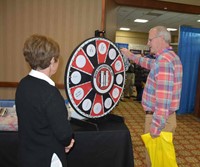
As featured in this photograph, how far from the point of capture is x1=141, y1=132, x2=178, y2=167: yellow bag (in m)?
1.62

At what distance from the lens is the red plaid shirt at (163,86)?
1550mm

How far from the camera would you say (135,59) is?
6.63 ft

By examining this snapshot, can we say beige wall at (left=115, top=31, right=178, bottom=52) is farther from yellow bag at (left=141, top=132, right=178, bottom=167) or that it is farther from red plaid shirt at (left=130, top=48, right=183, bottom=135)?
yellow bag at (left=141, top=132, right=178, bottom=167)

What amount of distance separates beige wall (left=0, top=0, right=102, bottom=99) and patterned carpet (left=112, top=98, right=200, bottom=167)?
1.79m

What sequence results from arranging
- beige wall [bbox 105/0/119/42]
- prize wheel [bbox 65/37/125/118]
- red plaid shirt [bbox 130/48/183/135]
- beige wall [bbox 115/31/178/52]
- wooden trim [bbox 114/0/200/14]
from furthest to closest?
1. beige wall [bbox 115/31/178/52]
2. wooden trim [bbox 114/0/200/14]
3. beige wall [bbox 105/0/119/42]
4. red plaid shirt [bbox 130/48/183/135]
5. prize wheel [bbox 65/37/125/118]

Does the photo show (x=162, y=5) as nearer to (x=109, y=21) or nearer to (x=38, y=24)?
(x=109, y=21)

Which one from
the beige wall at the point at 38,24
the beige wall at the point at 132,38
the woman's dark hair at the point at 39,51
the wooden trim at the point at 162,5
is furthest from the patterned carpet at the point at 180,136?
the beige wall at the point at 132,38

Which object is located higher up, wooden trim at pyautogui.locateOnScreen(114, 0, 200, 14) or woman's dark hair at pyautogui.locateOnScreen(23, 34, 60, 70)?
wooden trim at pyautogui.locateOnScreen(114, 0, 200, 14)

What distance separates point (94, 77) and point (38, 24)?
1.87 metres

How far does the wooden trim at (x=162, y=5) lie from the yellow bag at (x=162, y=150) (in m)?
2.80

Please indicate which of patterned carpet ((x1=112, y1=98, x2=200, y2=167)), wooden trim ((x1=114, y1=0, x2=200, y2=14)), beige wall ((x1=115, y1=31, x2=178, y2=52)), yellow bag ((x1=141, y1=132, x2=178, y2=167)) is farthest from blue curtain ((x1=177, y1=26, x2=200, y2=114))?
beige wall ((x1=115, y1=31, x2=178, y2=52))

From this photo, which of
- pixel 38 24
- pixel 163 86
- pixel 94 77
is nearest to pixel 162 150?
pixel 163 86

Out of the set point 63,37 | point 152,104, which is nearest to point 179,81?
point 152,104

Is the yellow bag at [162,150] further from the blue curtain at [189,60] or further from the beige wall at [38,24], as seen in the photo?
the blue curtain at [189,60]
